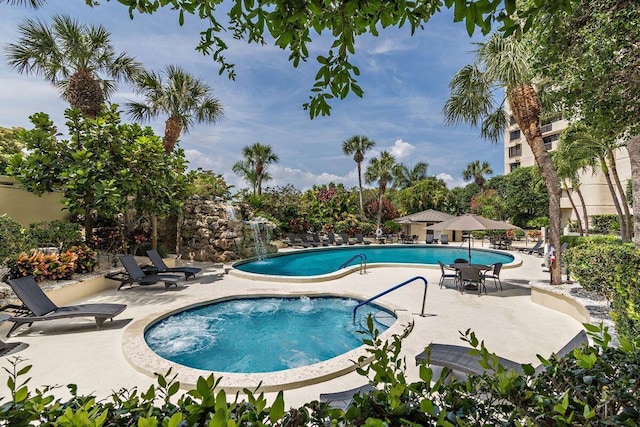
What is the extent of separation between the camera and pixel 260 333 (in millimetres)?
7383

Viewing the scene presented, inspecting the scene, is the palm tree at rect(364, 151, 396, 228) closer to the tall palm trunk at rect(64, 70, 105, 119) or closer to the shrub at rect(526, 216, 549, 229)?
the shrub at rect(526, 216, 549, 229)

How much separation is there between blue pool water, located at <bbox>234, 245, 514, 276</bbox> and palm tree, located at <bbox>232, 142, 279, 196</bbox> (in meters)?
14.7

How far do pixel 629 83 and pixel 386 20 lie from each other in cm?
564

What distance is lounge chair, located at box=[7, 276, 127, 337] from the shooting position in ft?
20.2

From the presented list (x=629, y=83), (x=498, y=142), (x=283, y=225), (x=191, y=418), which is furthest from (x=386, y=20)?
(x=283, y=225)

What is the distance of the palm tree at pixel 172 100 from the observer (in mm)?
15844

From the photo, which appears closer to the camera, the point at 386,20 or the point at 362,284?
the point at 386,20

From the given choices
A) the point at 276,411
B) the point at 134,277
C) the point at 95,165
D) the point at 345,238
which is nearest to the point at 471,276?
the point at 276,411

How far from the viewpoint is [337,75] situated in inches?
87.5

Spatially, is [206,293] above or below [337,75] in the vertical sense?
below

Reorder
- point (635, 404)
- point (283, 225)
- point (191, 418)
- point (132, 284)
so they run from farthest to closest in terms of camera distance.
A: 1. point (283, 225)
2. point (132, 284)
3. point (635, 404)
4. point (191, 418)

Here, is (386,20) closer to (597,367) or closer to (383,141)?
(597,367)

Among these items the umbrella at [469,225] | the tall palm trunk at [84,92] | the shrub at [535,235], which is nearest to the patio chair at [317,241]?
the umbrella at [469,225]

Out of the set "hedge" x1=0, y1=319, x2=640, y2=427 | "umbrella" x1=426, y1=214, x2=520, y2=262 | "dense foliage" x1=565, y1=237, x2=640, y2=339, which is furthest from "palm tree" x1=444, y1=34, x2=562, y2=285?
"hedge" x1=0, y1=319, x2=640, y2=427
